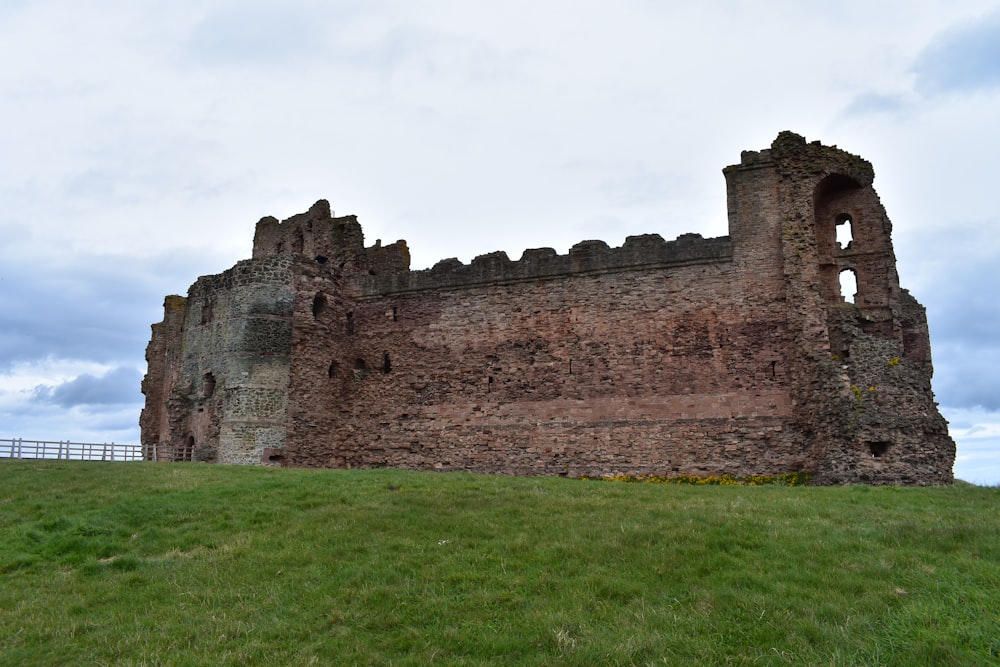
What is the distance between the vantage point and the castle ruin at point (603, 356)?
2058 centimetres

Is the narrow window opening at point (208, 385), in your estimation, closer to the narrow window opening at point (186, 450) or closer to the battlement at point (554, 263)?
the narrow window opening at point (186, 450)

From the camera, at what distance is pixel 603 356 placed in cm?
2327

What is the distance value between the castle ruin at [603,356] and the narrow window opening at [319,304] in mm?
75

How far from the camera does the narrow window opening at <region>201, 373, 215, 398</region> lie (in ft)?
82.7

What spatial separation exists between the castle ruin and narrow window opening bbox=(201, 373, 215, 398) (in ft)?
0.28

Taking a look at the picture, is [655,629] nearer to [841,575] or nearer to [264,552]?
[841,575]

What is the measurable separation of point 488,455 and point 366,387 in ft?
16.6

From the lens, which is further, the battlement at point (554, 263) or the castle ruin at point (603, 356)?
the battlement at point (554, 263)

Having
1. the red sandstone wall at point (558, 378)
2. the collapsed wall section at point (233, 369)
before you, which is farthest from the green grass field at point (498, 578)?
the collapsed wall section at point (233, 369)

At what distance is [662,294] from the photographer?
23.1 metres

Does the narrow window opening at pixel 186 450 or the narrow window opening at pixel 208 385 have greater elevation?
the narrow window opening at pixel 208 385

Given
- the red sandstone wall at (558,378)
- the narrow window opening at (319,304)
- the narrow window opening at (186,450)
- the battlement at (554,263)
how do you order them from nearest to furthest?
the red sandstone wall at (558,378)
the battlement at (554,263)
the narrow window opening at (186,450)
the narrow window opening at (319,304)

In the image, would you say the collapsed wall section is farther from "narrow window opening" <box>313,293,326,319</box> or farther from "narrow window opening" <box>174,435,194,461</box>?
"narrow window opening" <box>313,293,326,319</box>

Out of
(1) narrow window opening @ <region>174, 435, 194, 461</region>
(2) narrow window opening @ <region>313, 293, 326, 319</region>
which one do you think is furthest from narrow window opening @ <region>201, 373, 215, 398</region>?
(2) narrow window opening @ <region>313, 293, 326, 319</region>
